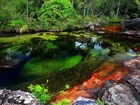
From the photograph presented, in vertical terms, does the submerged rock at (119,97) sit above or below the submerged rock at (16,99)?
below

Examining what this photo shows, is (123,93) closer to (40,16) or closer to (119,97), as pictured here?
(119,97)

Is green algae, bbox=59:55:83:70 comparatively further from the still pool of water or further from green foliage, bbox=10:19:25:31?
green foliage, bbox=10:19:25:31

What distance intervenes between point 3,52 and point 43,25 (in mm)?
16287

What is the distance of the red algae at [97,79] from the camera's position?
1756cm

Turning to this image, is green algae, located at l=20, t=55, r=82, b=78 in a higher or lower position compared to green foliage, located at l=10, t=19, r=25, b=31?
lower

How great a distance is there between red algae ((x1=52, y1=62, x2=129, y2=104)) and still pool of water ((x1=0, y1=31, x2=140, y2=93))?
0.92m

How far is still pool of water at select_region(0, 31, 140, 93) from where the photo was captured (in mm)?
20734

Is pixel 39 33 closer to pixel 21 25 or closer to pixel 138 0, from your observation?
pixel 21 25

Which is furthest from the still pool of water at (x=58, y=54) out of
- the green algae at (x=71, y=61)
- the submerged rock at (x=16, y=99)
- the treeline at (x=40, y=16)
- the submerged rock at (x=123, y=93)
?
the submerged rock at (x=16, y=99)

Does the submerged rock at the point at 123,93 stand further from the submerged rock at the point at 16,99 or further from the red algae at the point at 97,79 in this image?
the submerged rock at the point at 16,99

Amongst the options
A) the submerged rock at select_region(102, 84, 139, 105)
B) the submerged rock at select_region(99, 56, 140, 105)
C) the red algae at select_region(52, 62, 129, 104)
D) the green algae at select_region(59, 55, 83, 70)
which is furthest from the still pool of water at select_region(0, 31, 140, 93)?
the submerged rock at select_region(102, 84, 139, 105)

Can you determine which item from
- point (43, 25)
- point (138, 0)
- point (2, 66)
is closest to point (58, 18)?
point (43, 25)

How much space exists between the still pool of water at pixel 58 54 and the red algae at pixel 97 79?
921 mm

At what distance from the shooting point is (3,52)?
2752 cm
